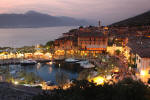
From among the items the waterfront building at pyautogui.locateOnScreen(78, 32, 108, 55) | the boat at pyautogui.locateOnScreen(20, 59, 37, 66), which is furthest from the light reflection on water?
the waterfront building at pyautogui.locateOnScreen(78, 32, 108, 55)

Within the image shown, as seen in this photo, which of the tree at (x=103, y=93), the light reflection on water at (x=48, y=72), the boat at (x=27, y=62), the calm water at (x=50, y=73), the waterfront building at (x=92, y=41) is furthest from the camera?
the waterfront building at (x=92, y=41)

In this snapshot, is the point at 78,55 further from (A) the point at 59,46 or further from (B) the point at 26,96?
(B) the point at 26,96

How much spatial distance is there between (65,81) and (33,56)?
1719 centimetres

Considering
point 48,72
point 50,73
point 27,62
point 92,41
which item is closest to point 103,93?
point 50,73

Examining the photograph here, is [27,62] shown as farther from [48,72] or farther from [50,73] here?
[50,73]

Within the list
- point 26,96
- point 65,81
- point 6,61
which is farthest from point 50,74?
point 26,96

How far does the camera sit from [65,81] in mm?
11758

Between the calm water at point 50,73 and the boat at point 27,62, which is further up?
the boat at point 27,62

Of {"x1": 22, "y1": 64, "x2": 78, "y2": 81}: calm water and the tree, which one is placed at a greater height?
the tree

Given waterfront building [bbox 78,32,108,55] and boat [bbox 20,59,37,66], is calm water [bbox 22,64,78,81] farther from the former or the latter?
waterfront building [bbox 78,32,108,55]

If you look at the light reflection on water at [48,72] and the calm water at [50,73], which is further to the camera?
the light reflection on water at [48,72]

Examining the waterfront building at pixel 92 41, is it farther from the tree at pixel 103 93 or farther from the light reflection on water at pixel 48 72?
the tree at pixel 103 93

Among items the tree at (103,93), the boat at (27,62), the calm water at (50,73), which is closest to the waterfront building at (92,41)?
the boat at (27,62)

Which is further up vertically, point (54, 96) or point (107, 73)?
point (54, 96)
